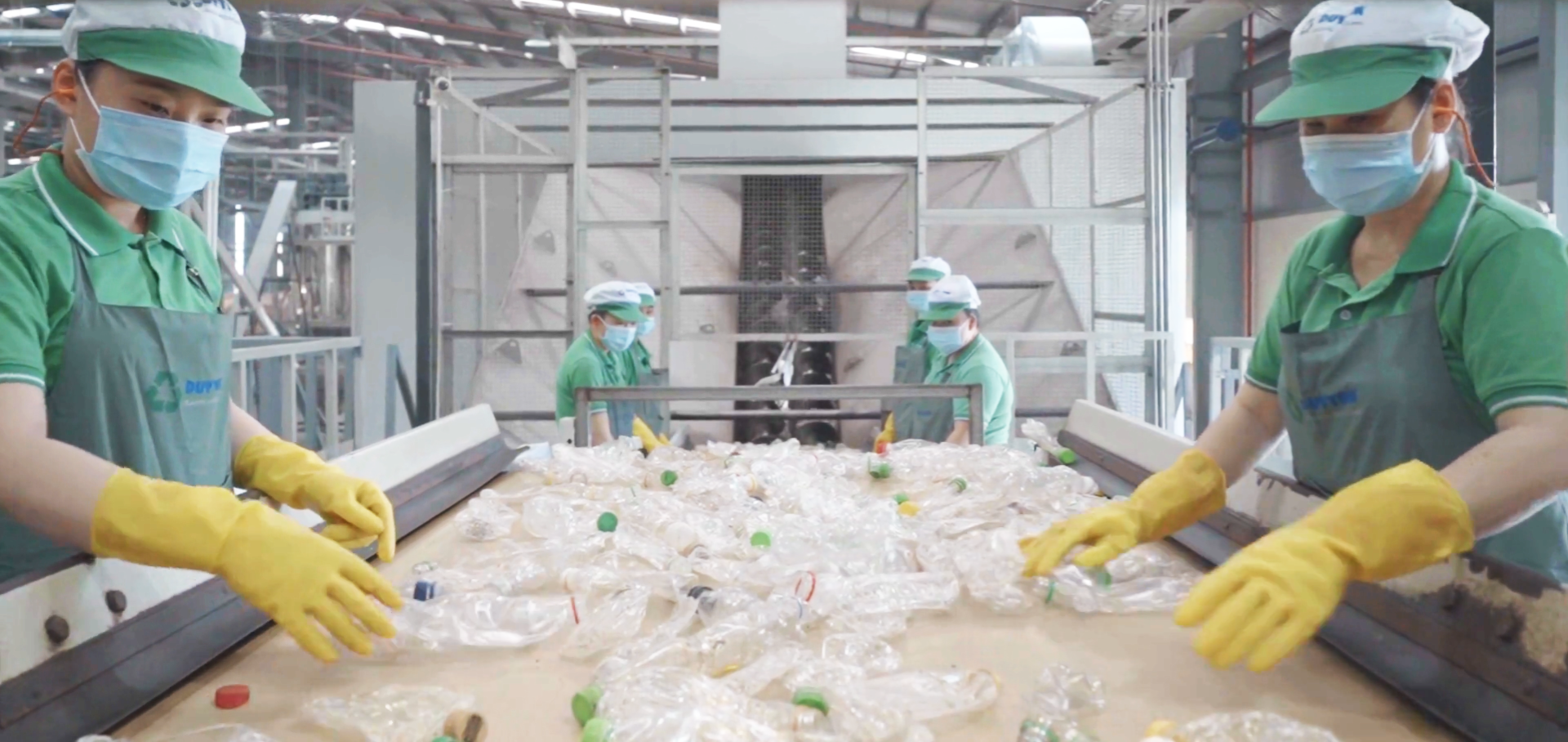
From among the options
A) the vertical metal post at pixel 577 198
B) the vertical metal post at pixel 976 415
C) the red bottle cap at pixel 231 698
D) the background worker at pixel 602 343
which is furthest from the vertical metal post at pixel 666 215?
the red bottle cap at pixel 231 698

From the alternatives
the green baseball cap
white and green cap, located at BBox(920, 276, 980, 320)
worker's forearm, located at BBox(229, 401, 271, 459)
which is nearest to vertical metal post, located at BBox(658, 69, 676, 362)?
white and green cap, located at BBox(920, 276, 980, 320)

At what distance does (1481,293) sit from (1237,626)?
63 centimetres

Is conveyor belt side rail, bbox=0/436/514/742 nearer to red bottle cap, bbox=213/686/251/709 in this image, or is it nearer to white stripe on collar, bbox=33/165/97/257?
red bottle cap, bbox=213/686/251/709

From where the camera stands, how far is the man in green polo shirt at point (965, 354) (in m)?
3.91

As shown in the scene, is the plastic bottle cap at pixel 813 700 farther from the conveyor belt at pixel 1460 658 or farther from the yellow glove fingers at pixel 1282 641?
the conveyor belt at pixel 1460 658

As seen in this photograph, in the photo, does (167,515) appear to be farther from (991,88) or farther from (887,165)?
(991,88)

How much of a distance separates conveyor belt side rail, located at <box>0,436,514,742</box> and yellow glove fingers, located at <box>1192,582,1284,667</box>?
1.13m

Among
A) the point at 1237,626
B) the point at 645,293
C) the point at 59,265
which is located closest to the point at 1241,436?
the point at 1237,626

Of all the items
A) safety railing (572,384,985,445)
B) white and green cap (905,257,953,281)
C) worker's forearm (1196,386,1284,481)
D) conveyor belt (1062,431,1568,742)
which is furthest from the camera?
white and green cap (905,257,953,281)

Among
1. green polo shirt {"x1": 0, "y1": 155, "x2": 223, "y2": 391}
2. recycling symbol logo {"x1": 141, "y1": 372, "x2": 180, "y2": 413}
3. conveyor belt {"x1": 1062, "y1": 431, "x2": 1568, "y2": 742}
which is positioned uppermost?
green polo shirt {"x1": 0, "y1": 155, "x2": 223, "y2": 391}

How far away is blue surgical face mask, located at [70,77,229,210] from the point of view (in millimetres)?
1652

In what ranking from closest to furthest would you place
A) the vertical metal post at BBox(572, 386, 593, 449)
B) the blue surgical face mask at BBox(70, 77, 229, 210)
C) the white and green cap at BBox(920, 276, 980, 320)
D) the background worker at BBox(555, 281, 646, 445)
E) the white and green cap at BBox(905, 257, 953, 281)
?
the blue surgical face mask at BBox(70, 77, 229, 210), the vertical metal post at BBox(572, 386, 593, 449), the white and green cap at BBox(920, 276, 980, 320), the background worker at BBox(555, 281, 646, 445), the white and green cap at BBox(905, 257, 953, 281)

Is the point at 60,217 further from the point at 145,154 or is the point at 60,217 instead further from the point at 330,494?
the point at 330,494

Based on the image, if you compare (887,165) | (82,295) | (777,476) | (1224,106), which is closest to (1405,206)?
(777,476)
